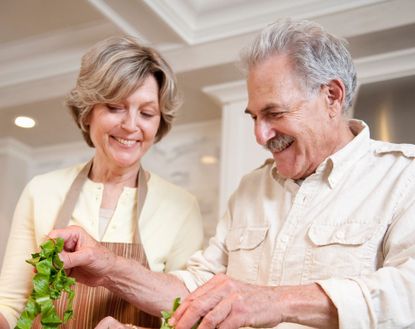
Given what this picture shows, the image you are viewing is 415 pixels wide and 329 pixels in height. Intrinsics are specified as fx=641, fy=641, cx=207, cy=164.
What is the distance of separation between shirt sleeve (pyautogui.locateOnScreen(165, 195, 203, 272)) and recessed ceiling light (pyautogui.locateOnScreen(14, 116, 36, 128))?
1769 mm

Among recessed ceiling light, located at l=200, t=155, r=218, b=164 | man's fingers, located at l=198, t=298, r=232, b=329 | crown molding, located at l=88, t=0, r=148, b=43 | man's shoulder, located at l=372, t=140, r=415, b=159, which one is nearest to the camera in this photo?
man's fingers, located at l=198, t=298, r=232, b=329

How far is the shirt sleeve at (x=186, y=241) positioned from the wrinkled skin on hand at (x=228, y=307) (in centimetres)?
71

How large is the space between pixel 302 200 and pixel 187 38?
1476mm

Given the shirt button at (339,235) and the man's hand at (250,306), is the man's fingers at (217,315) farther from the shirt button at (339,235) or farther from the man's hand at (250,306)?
the shirt button at (339,235)

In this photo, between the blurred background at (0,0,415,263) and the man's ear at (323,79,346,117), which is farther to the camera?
the blurred background at (0,0,415,263)

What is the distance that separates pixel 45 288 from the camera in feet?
4.40

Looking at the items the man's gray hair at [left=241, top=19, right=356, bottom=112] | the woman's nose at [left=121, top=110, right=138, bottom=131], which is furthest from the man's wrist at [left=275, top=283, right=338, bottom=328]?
the woman's nose at [left=121, top=110, right=138, bottom=131]

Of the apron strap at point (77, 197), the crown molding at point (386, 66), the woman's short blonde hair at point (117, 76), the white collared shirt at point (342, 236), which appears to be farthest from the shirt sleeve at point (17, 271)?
the crown molding at point (386, 66)

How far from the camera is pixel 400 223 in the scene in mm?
1422

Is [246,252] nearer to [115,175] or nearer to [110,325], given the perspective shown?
[110,325]

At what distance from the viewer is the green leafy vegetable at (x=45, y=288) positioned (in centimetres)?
133

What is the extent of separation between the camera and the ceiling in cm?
260

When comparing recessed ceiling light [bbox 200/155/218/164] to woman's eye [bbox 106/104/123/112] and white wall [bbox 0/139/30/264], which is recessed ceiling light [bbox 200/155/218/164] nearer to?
white wall [bbox 0/139/30/264]

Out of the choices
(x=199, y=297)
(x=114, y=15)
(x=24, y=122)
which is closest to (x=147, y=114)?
(x=199, y=297)
